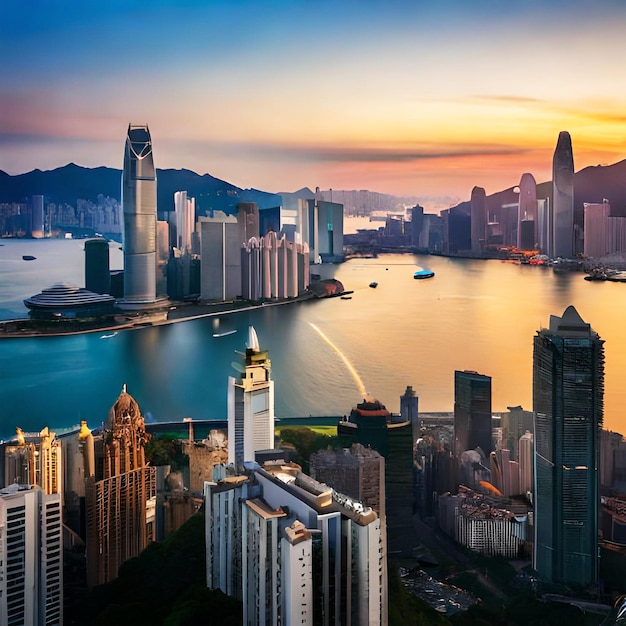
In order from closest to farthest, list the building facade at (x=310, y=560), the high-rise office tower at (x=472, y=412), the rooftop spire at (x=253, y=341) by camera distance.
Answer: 1. the building facade at (x=310, y=560)
2. the high-rise office tower at (x=472, y=412)
3. the rooftop spire at (x=253, y=341)

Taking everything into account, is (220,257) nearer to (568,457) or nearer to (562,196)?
(562,196)

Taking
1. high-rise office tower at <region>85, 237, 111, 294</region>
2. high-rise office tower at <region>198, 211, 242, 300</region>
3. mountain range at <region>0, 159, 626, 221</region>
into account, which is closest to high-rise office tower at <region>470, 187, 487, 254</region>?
mountain range at <region>0, 159, 626, 221</region>

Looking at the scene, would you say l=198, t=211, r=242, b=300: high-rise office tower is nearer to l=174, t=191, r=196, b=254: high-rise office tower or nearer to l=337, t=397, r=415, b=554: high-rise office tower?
l=174, t=191, r=196, b=254: high-rise office tower

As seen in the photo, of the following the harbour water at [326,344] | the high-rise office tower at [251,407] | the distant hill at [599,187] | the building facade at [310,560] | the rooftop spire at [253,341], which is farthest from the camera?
the distant hill at [599,187]

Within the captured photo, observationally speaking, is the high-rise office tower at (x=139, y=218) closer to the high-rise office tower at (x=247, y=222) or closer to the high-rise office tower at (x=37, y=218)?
the high-rise office tower at (x=247, y=222)

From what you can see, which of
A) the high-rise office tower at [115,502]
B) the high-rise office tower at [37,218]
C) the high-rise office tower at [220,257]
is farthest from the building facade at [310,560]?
the high-rise office tower at [37,218]

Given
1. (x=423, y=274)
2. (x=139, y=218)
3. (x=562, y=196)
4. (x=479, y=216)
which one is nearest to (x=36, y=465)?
(x=139, y=218)

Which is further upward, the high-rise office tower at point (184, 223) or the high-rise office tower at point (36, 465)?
the high-rise office tower at point (184, 223)

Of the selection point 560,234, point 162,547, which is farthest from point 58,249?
point 560,234
